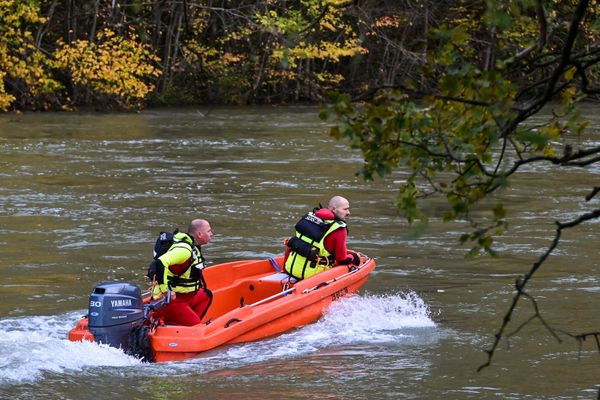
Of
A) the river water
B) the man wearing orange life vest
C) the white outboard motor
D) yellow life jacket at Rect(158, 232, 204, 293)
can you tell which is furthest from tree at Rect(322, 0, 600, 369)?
the man wearing orange life vest

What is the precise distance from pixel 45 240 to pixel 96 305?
572 centimetres

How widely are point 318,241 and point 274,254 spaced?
282 cm

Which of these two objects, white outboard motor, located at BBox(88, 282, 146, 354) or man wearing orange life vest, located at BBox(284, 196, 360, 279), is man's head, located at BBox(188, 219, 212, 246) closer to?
white outboard motor, located at BBox(88, 282, 146, 354)

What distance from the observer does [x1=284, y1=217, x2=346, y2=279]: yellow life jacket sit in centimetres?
1012

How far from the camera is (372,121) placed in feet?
12.1

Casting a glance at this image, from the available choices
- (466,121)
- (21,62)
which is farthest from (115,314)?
(21,62)

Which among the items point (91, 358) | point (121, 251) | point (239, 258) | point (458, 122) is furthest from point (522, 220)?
point (458, 122)

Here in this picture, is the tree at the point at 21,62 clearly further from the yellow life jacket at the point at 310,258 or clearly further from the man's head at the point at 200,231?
the man's head at the point at 200,231

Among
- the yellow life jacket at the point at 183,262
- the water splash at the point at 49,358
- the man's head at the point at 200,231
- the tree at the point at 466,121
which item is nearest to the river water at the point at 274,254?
the water splash at the point at 49,358

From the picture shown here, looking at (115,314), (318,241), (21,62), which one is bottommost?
(115,314)

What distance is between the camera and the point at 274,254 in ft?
42.7

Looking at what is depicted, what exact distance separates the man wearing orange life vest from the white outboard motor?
7.36ft

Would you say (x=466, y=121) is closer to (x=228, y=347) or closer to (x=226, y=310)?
(x=228, y=347)

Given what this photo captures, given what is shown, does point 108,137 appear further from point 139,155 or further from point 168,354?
point 168,354
